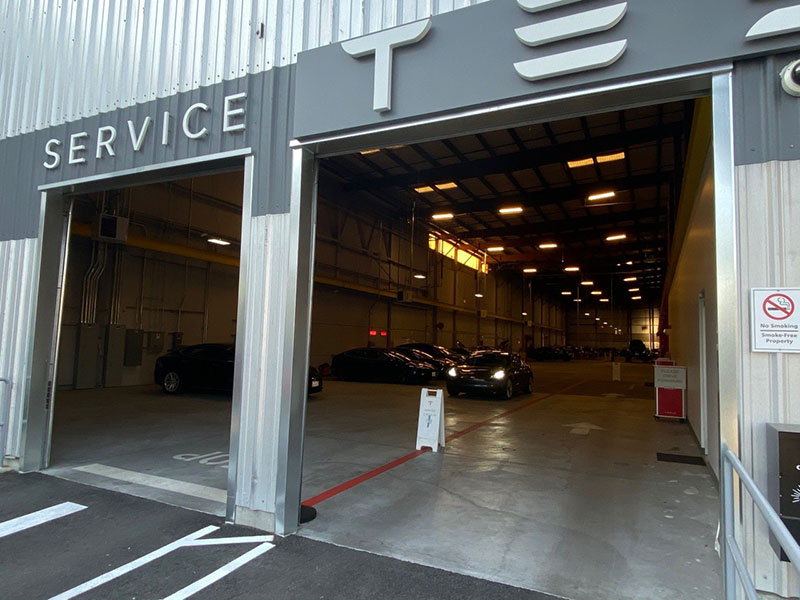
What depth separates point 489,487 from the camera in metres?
5.80

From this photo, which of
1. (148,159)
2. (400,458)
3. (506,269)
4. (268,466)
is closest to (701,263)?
(400,458)

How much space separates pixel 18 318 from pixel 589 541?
7486mm

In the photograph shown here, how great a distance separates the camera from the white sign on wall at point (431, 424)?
7.70 m

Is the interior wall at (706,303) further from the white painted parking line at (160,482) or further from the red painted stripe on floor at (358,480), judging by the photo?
the white painted parking line at (160,482)

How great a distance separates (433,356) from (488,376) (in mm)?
8273

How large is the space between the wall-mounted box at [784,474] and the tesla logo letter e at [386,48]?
3.67 m

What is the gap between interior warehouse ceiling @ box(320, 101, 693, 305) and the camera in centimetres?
1366

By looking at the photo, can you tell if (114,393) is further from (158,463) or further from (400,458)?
(400,458)

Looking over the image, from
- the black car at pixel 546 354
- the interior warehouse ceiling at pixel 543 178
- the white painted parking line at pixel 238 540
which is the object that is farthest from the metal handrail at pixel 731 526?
the black car at pixel 546 354

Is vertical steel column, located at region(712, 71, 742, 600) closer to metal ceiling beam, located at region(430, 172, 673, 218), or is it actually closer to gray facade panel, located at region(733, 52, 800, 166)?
gray facade panel, located at region(733, 52, 800, 166)

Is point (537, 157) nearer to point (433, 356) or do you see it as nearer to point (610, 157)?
point (610, 157)

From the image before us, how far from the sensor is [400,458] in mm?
7160

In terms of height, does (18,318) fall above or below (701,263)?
below

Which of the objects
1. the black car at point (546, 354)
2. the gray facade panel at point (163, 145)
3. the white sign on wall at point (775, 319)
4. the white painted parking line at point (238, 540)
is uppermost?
the gray facade panel at point (163, 145)
